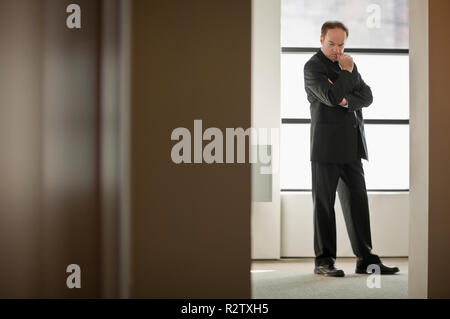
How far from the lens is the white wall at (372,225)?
4633 millimetres

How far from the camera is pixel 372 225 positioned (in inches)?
183

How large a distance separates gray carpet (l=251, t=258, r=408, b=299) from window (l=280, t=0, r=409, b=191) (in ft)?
2.35

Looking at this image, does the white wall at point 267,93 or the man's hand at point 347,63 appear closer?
the man's hand at point 347,63

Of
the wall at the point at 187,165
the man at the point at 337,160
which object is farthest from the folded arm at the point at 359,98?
the wall at the point at 187,165

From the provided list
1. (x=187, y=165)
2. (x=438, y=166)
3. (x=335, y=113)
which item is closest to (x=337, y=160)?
(x=335, y=113)

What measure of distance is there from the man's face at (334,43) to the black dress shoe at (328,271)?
51.2 inches

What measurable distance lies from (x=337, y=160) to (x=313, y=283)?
29.5 inches

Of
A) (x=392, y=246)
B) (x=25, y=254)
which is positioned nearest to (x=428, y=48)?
(x=25, y=254)

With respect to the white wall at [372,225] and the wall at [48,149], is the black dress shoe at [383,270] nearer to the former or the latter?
the white wall at [372,225]

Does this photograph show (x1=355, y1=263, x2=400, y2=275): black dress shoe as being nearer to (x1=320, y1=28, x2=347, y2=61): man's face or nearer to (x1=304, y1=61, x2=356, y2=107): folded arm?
(x1=304, y1=61, x2=356, y2=107): folded arm

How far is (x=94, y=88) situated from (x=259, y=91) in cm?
225

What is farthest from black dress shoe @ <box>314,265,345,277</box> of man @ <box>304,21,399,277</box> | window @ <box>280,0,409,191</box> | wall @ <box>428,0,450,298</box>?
wall @ <box>428,0,450,298</box>

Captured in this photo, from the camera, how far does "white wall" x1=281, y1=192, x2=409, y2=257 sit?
463cm
